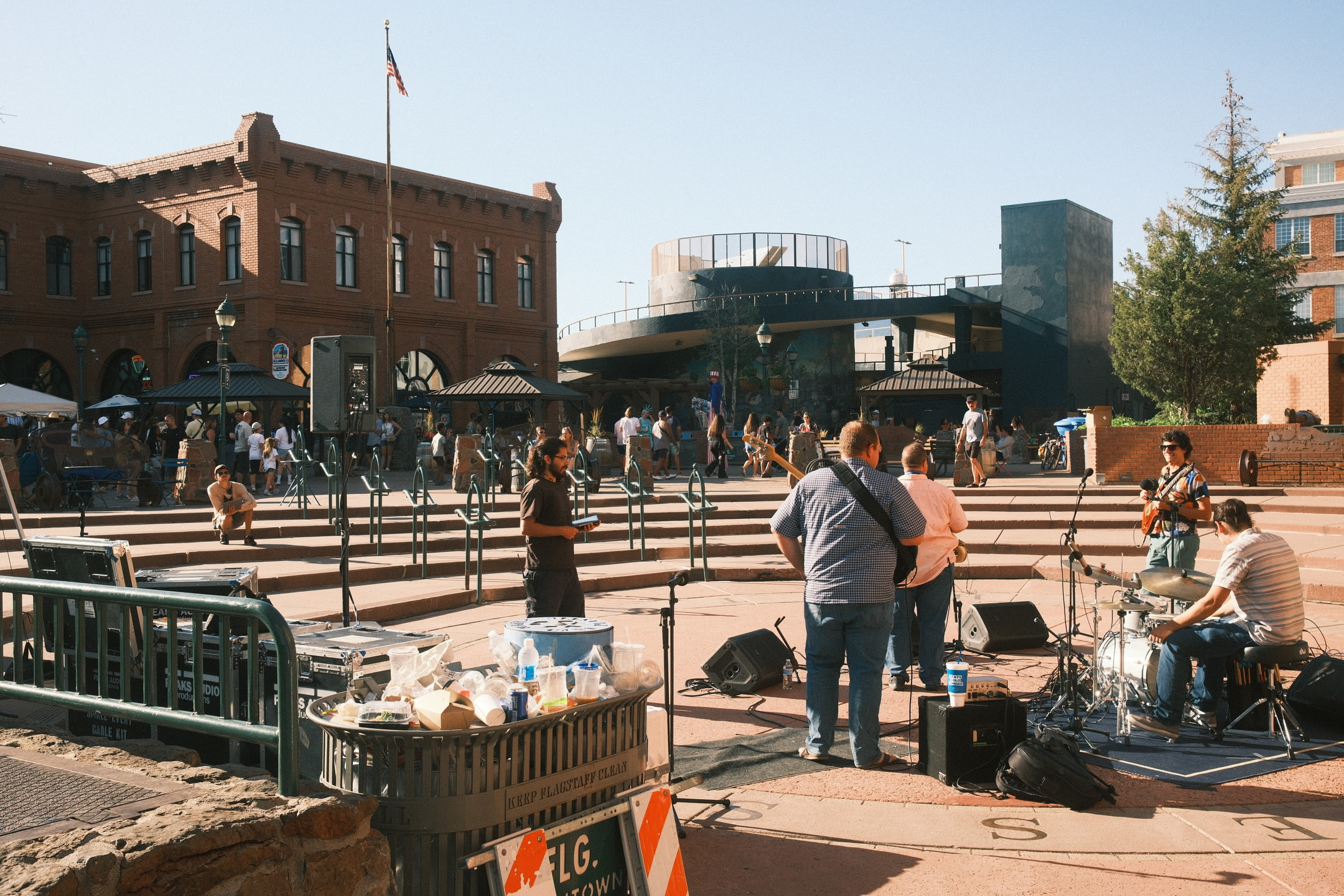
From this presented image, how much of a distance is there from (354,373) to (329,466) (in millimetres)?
11712

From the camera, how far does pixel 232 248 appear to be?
32594 mm

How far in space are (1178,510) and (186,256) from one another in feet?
103

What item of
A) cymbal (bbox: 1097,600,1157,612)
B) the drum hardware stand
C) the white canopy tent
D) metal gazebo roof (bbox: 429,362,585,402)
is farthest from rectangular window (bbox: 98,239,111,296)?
cymbal (bbox: 1097,600,1157,612)

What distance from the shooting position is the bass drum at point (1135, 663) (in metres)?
6.85

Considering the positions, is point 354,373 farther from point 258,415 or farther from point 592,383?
point 592,383

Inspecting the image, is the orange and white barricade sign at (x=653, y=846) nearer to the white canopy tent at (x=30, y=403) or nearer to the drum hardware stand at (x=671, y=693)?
the drum hardware stand at (x=671, y=693)

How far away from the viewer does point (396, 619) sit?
36.1 ft

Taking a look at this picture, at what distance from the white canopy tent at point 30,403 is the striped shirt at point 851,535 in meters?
19.9

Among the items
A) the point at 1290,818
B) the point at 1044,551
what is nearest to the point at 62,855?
the point at 1290,818

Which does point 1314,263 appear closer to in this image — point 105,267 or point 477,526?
Result: point 105,267

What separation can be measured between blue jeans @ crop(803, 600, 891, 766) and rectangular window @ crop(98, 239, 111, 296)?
115 feet

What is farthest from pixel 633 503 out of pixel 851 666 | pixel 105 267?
pixel 105 267

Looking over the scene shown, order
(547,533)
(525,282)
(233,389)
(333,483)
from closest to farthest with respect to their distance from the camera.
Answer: (547,533) → (333,483) → (233,389) → (525,282)

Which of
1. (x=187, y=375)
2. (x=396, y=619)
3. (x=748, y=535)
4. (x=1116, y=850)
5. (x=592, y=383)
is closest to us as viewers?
(x=1116, y=850)
